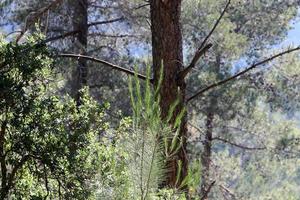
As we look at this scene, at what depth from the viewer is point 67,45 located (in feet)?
28.9

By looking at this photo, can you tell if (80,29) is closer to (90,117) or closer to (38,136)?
(90,117)

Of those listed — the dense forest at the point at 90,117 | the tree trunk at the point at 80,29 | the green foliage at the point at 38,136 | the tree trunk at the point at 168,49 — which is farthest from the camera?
the tree trunk at the point at 80,29

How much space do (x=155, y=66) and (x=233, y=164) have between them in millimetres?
12032

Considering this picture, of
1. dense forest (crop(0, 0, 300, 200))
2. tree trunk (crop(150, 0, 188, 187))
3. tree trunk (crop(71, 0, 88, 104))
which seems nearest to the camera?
dense forest (crop(0, 0, 300, 200))

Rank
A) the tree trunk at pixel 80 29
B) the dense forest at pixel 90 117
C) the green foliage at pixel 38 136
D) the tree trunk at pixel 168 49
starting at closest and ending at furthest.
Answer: the dense forest at pixel 90 117 → the green foliage at pixel 38 136 → the tree trunk at pixel 168 49 → the tree trunk at pixel 80 29

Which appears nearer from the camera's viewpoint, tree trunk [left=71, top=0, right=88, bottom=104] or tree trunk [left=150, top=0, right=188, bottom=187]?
tree trunk [left=150, top=0, right=188, bottom=187]

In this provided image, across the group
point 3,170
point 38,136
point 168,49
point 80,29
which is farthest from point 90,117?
point 80,29

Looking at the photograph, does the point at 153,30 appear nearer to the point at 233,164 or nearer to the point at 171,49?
the point at 171,49

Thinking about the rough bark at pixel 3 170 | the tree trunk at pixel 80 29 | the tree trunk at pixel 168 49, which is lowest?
the rough bark at pixel 3 170

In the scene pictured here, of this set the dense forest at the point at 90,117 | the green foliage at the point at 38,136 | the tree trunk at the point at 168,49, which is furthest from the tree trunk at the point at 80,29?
the green foliage at the point at 38,136

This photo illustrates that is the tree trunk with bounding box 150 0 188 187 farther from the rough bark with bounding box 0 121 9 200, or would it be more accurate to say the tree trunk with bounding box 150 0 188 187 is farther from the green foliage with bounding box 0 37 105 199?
the rough bark with bounding box 0 121 9 200

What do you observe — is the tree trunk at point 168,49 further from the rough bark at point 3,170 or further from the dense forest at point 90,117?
the rough bark at point 3,170

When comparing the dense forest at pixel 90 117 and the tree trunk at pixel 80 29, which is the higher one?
the tree trunk at pixel 80 29

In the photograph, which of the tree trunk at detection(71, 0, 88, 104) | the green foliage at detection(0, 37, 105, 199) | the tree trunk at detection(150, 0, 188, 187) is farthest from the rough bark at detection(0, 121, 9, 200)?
the tree trunk at detection(71, 0, 88, 104)
